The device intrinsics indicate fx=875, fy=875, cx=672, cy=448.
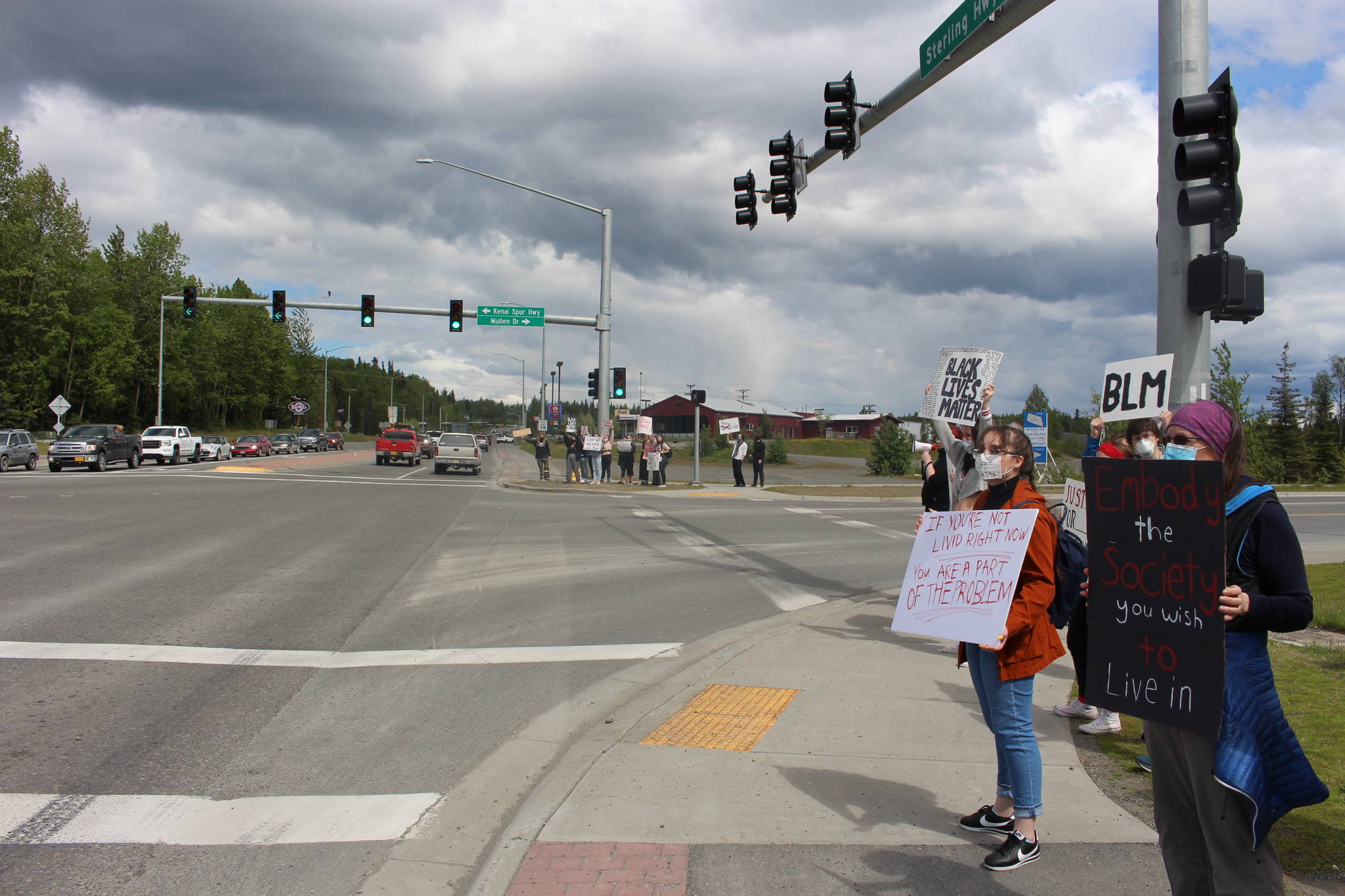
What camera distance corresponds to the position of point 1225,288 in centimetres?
550

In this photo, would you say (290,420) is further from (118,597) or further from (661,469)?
(118,597)

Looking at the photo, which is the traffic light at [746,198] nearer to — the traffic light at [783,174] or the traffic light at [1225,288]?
the traffic light at [783,174]

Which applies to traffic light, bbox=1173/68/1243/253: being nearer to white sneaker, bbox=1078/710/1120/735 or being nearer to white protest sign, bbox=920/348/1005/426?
white protest sign, bbox=920/348/1005/426

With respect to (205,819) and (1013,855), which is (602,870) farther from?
(205,819)

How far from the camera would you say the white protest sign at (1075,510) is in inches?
246

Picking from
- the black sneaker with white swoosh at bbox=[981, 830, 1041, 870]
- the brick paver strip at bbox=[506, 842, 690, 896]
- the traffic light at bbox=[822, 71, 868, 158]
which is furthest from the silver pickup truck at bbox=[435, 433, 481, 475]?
the black sneaker with white swoosh at bbox=[981, 830, 1041, 870]

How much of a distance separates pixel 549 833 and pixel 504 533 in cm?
1219

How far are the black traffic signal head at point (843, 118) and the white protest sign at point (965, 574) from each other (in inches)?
329

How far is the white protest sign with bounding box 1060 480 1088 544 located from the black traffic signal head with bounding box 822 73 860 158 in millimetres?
6568

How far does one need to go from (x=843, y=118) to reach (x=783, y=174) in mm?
2510

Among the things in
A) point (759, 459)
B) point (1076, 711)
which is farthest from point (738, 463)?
point (1076, 711)

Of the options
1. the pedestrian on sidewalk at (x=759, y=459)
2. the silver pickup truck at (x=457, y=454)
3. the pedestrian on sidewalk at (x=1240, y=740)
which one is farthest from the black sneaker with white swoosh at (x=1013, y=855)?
the silver pickup truck at (x=457, y=454)

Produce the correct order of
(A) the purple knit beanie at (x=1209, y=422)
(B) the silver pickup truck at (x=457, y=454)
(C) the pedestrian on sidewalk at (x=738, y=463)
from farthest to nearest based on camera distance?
(B) the silver pickup truck at (x=457, y=454)
(C) the pedestrian on sidewalk at (x=738, y=463)
(A) the purple knit beanie at (x=1209, y=422)

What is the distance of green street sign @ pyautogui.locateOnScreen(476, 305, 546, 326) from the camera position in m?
33.6
